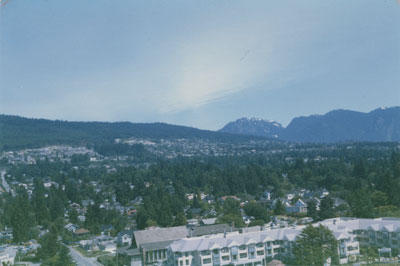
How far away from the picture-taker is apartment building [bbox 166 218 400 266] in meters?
11.6

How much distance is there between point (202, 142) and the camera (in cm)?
10519

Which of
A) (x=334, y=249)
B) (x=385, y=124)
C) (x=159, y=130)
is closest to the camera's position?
(x=334, y=249)

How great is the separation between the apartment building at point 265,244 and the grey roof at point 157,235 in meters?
1.99

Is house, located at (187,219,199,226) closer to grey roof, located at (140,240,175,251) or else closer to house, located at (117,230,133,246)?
house, located at (117,230,133,246)

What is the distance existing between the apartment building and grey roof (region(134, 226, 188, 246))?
1986mm

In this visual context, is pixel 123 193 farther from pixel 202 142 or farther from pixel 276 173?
pixel 202 142

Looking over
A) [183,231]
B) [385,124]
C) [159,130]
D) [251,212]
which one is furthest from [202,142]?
[385,124]

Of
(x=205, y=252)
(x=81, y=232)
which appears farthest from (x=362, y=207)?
(x=81, y=232)

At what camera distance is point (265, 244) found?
488 inches

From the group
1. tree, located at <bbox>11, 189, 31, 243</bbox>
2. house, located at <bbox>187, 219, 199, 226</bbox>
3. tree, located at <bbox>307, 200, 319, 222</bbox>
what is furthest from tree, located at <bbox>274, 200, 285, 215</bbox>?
tree, located at <bbox>11, 189, 31, 243</bbox>

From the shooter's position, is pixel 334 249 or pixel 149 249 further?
pixel 149 249

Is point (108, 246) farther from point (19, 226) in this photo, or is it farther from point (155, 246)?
point (19, 226)

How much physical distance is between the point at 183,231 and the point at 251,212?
7.20m

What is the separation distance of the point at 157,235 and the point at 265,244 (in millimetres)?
4065
